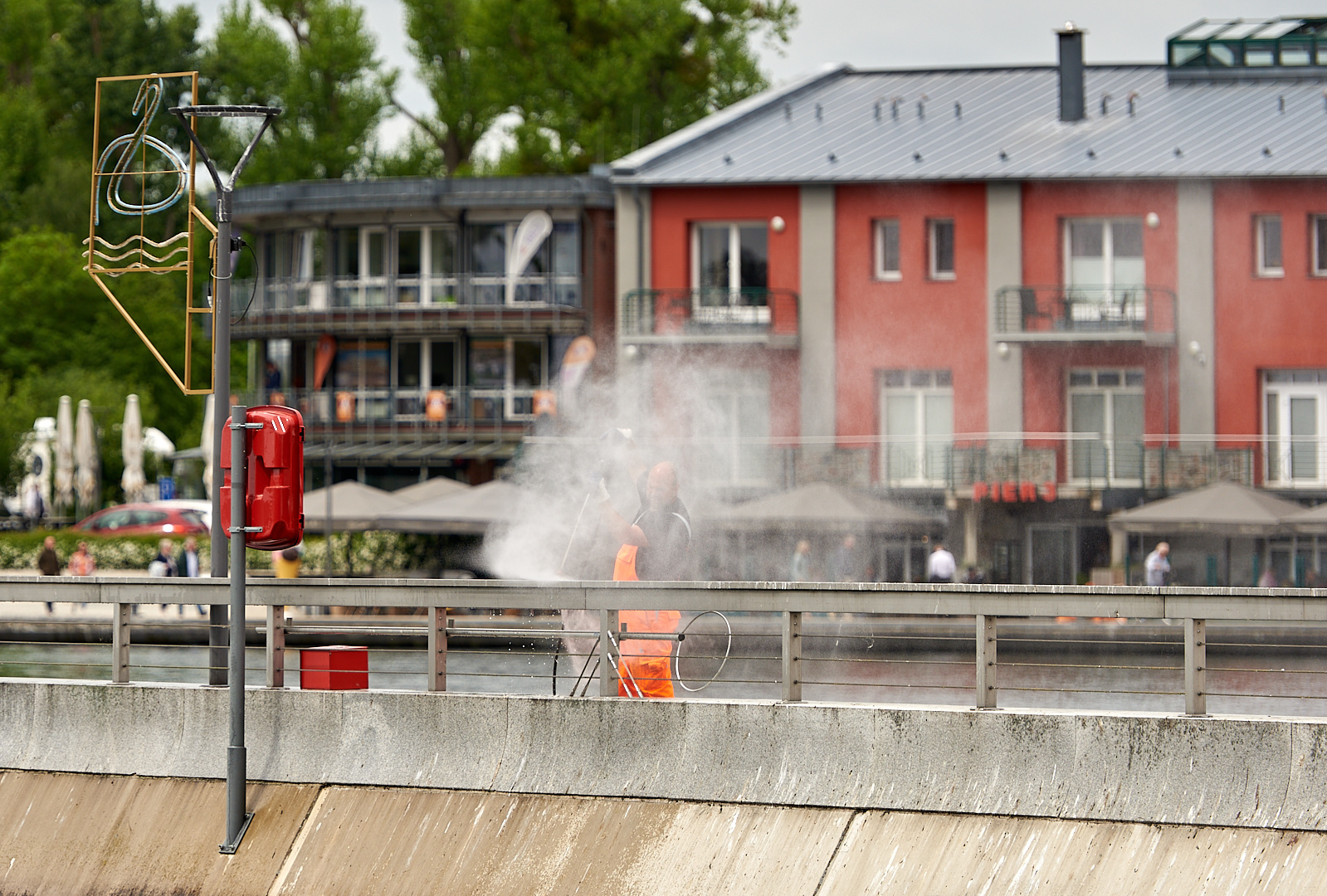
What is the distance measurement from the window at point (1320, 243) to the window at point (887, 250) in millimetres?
8559

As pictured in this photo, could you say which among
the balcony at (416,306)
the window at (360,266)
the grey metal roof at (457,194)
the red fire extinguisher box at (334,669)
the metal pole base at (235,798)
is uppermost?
the grey metal roof at (457,194)

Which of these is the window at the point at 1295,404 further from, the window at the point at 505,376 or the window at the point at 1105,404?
the window at the point at 505,376

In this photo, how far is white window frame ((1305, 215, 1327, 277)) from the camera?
33812 millimetres

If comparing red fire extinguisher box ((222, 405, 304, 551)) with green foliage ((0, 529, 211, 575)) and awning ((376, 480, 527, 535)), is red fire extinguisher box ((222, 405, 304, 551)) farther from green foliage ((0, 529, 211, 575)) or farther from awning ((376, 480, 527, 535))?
green foliage ((0, 529, 211, 575))

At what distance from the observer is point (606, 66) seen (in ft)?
176

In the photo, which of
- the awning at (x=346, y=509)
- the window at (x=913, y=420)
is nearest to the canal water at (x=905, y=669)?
the awning at (x=346, y=509)

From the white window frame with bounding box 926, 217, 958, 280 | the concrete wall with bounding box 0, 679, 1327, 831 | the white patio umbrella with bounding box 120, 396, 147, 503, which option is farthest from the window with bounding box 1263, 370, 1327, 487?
the concrete wall with bounding box 0, 679, 1327, 831

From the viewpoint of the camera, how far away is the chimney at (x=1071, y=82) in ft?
121

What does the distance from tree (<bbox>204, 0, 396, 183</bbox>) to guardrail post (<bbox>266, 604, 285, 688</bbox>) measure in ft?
181

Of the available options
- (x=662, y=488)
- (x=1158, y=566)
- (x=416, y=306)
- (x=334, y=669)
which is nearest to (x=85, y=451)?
(x=416, y=306)

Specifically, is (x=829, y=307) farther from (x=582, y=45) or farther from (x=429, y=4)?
(x=429, y=4)

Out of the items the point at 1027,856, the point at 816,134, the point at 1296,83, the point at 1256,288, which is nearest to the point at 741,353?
the point at 816,134

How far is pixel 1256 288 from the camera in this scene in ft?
112

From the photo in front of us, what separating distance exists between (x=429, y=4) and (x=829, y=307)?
32243 mm
